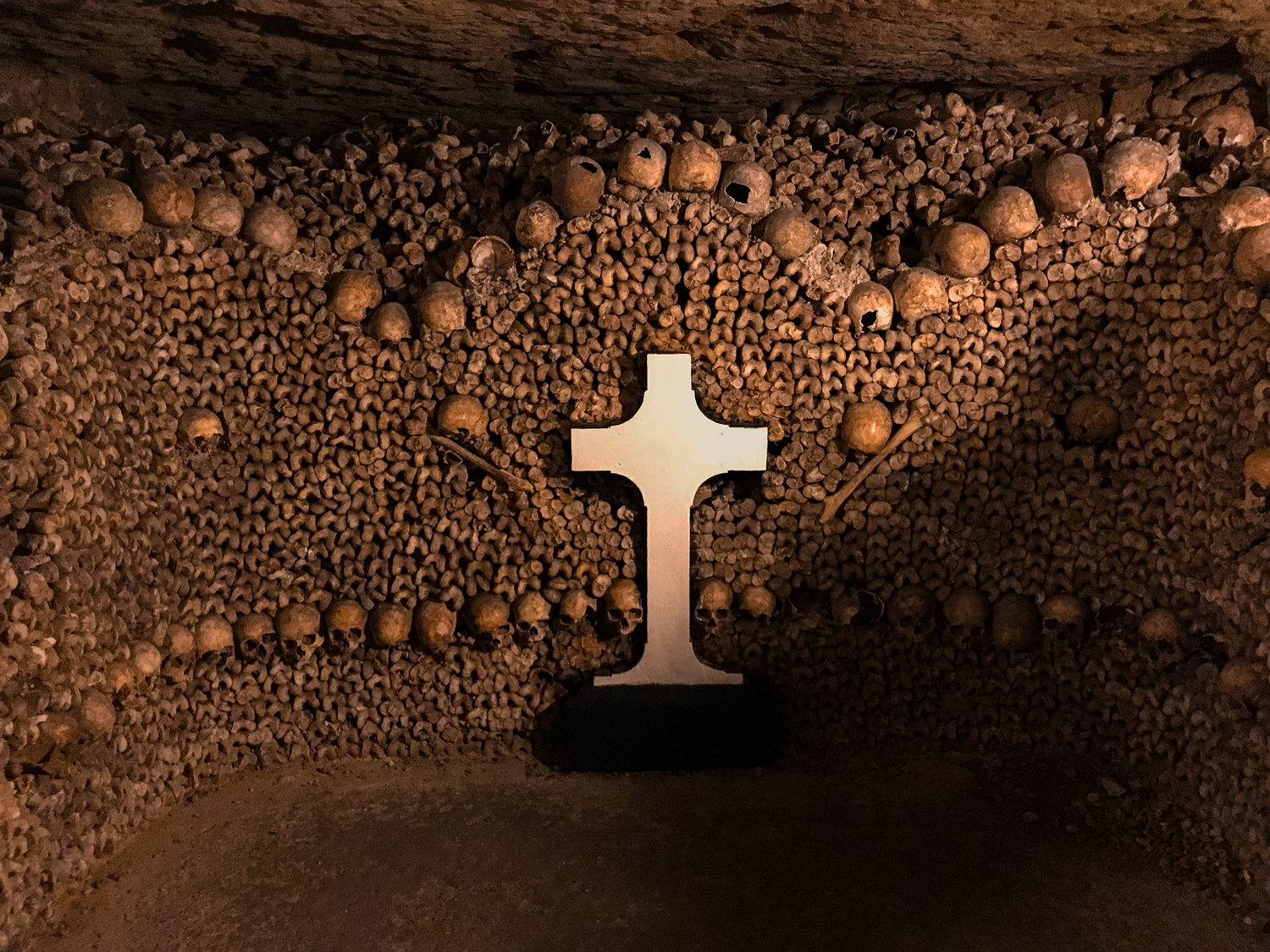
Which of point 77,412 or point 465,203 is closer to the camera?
point 77,412

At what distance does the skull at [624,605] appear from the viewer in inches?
164

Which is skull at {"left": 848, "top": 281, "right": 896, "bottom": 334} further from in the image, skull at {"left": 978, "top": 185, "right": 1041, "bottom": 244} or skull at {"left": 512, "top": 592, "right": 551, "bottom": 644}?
skull at {"left": 512, "top": 592, "right": 551, "bottom": 644}

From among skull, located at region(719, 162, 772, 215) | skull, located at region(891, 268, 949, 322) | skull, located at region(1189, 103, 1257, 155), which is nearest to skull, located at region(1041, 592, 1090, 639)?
skull, located at region(891, 268, 949, 322)

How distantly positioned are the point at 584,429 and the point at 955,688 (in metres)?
1.82

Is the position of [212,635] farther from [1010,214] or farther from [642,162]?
[1010,214]

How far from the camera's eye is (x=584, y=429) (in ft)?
13.3

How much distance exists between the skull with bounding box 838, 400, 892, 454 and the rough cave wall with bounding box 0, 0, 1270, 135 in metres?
1.31

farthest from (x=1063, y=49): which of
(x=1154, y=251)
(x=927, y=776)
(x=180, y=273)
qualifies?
(x=180, y=273)

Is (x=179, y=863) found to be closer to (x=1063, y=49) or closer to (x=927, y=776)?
(x=927, y=776)

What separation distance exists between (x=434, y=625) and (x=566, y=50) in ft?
7.29

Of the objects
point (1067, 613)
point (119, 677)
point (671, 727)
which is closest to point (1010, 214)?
point (1067, 613)

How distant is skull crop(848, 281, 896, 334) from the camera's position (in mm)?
3969

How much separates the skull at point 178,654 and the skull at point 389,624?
675 millimetres

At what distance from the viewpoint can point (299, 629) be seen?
411 cm
